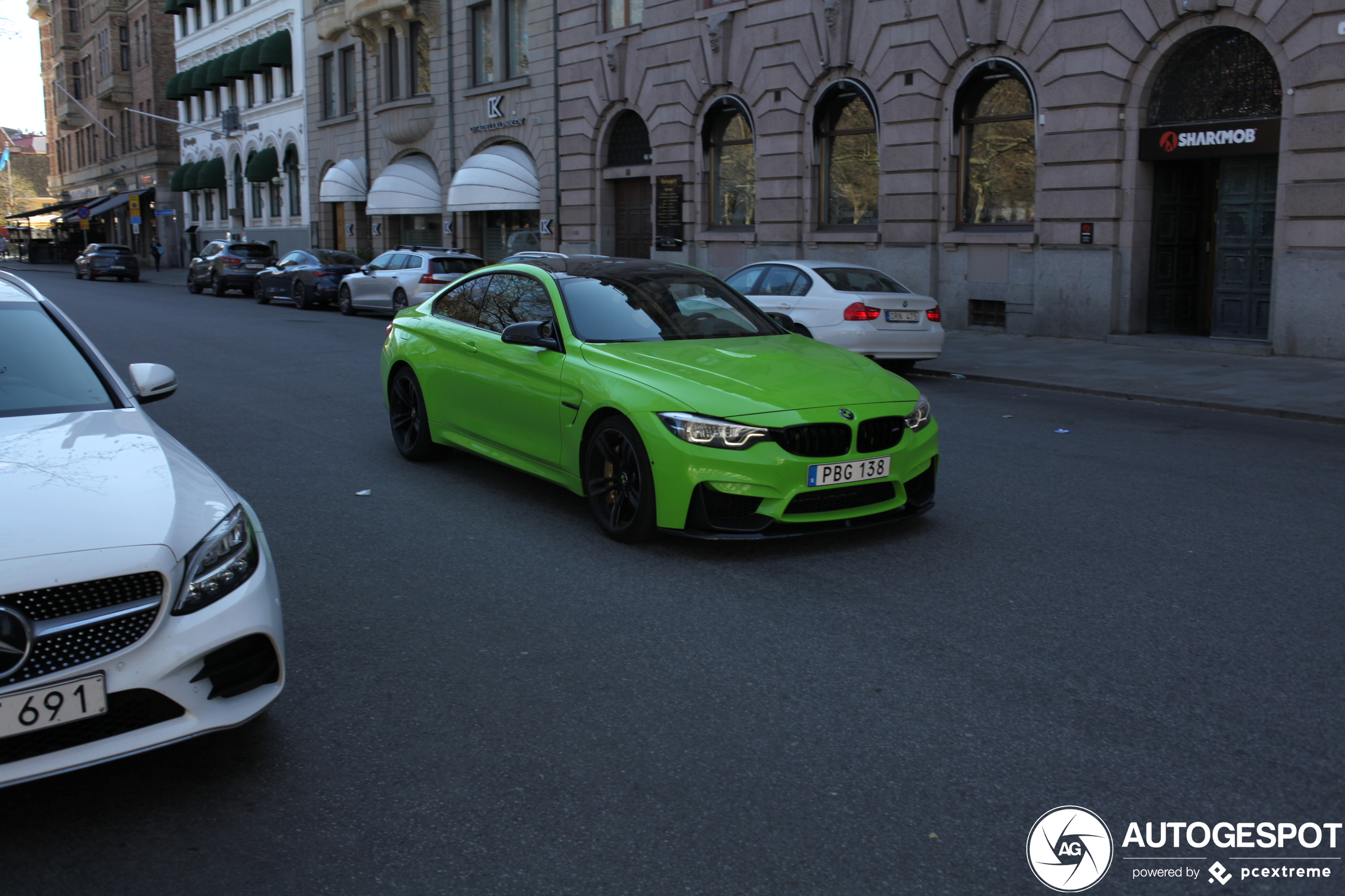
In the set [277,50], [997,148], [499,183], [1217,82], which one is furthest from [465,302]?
[277,50]

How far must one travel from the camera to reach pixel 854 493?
6125 mm

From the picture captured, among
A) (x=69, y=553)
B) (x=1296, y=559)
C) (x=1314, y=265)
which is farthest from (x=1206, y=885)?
(x=1314, y=265)

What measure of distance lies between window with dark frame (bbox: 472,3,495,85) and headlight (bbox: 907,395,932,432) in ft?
99.7

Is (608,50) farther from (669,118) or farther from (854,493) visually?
(854,493)

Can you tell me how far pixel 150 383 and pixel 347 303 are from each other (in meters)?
22.0

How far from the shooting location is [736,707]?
414 cm

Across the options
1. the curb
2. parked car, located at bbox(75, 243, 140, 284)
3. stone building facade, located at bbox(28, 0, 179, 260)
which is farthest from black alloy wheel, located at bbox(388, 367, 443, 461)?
stone building facade, located at bbox(28, 0, 179, 260)

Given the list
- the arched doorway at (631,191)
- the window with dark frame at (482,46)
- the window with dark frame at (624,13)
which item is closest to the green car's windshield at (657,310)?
the arched doorway at (631,191)

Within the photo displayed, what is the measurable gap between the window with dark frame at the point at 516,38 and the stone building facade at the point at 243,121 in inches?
617

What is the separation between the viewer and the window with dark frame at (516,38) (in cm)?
3297

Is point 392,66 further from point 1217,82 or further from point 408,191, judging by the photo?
point 1217,82

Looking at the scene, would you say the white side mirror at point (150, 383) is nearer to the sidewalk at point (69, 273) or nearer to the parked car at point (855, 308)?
the parked car at point (855, 308)

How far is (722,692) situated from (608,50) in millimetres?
26335

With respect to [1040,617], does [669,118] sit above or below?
above
